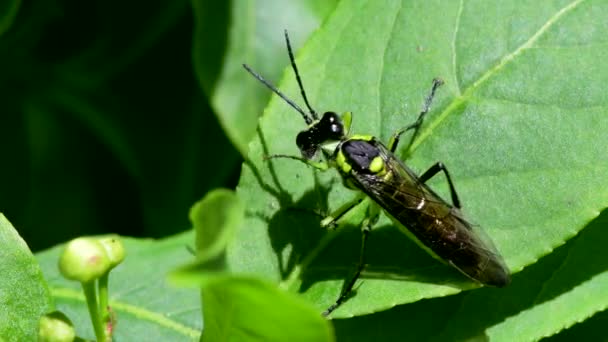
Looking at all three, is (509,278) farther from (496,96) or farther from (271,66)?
(271,66)

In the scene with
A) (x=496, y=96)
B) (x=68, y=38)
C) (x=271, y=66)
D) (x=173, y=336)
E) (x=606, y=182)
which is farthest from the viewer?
(x=68, y=38)

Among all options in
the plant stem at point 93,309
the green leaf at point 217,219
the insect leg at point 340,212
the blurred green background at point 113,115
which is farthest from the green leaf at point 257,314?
the blurred green background at point 113,115

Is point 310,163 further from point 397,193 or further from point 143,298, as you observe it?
point 143,298

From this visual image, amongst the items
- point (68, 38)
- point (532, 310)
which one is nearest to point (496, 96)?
point (532, 310)

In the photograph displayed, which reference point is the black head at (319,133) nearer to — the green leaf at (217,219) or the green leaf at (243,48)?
the green leaf at (243,48)

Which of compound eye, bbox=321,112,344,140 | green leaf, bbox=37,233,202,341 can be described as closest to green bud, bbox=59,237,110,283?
green leaf, bbox=37,233,202,341
